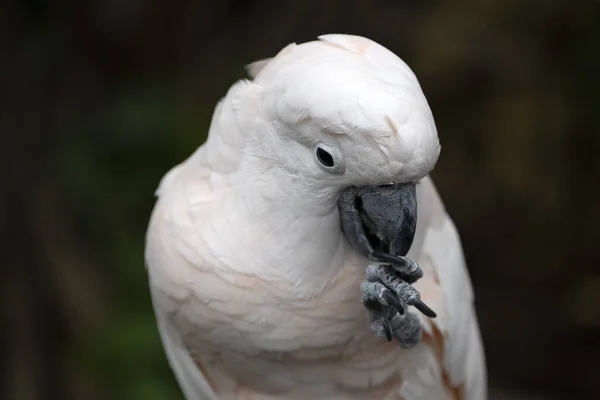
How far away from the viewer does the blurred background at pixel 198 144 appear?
2617 millimetres

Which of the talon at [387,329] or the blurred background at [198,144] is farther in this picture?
the blurred background at [198,144]

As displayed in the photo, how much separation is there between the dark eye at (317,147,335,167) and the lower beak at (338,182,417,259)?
0.23 feet

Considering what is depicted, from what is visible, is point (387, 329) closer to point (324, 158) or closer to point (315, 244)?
point (315, 244)

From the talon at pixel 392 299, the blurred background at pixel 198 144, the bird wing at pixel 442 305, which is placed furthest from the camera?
the blurred background at pixel 198 144

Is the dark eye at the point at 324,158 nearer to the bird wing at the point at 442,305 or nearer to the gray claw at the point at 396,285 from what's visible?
the gray claw at the point at 396,285

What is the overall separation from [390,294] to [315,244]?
150 millimetres

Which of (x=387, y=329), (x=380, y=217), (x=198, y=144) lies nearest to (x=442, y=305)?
(x=387, y=329)

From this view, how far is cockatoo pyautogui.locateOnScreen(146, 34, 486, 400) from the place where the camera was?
1120 millimetres

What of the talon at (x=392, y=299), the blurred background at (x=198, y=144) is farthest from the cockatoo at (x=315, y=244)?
the blurred background at (x=198, y=144)

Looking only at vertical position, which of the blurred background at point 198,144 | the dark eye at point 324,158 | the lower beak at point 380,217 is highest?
the dark eye at point 324,158

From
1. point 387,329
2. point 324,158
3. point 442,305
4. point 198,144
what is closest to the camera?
point 324,158

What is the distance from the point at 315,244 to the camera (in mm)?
1296

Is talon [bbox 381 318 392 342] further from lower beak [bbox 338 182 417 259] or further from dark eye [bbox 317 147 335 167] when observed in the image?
dark eye [bbox 317 147 335 167]

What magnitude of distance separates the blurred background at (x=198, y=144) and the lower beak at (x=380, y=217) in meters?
1.49
